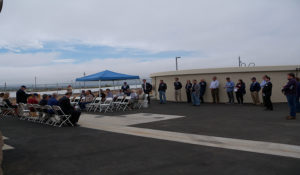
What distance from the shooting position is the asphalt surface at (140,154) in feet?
14.9

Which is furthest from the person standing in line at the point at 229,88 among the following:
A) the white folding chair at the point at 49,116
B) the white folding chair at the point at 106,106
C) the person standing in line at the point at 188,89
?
the white folding chair at the point at 49,116

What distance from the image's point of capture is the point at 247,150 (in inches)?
217

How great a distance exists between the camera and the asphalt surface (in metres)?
4.53

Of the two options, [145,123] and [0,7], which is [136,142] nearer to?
[145,123]

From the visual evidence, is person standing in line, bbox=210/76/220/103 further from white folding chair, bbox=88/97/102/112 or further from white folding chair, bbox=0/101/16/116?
white folding chair, bbox=0/101/16/116

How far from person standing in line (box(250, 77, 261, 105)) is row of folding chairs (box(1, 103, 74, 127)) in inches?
382

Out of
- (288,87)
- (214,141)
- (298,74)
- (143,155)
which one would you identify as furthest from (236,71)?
(143,155)

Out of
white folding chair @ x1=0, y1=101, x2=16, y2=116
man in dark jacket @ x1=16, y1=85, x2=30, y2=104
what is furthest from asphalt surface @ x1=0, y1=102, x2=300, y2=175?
white folding chair @ x1=0, y1=101, x2=16, y2=116

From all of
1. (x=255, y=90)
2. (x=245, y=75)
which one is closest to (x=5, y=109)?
(x=255, y=90)

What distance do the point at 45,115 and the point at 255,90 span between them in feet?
34.6

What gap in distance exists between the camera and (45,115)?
34.6 feet

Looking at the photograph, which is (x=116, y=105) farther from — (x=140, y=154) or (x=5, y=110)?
(x=140, y=154)

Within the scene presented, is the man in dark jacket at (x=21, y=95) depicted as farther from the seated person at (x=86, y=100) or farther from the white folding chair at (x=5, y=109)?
the seated person at (x=86, y=100)

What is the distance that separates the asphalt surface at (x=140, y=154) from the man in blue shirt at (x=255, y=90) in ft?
18.3
